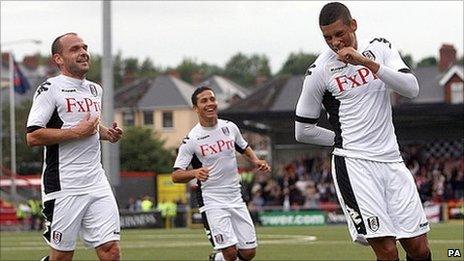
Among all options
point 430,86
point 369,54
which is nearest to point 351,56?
point 369,54

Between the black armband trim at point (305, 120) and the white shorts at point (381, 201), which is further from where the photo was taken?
the black armband trim at point (305, 120)

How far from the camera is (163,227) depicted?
4338 cm

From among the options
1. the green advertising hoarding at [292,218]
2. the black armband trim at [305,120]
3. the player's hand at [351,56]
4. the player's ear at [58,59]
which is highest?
the player's ear at [58,59]

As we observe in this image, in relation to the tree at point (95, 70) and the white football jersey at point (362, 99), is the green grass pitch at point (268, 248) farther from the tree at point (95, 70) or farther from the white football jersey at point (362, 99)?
the tree at point (95, 70)

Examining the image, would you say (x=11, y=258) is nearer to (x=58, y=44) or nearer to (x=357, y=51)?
(x=58, y=44)

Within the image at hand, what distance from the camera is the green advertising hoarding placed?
134ft

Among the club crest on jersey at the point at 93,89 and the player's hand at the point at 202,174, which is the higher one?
the club crest on jersey at the point at 93,89

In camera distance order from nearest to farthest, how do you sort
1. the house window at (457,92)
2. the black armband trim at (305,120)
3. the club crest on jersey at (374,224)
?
the club crest on jersey at (374,224) < the black armband trim at (305,120) < the house window at (457,92)

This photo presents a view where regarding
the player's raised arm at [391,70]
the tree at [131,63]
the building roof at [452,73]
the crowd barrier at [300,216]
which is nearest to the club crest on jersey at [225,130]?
the player's raised arm at [391,70]

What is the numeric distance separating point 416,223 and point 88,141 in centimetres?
334

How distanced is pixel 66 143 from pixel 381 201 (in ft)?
10.4

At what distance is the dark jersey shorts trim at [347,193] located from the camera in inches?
388

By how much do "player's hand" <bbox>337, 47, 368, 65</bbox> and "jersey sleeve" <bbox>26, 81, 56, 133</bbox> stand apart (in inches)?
122

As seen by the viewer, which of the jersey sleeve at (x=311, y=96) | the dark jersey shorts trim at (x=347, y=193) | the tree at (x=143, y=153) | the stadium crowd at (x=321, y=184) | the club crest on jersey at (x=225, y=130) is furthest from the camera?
the tree at (x=143, y=153)
